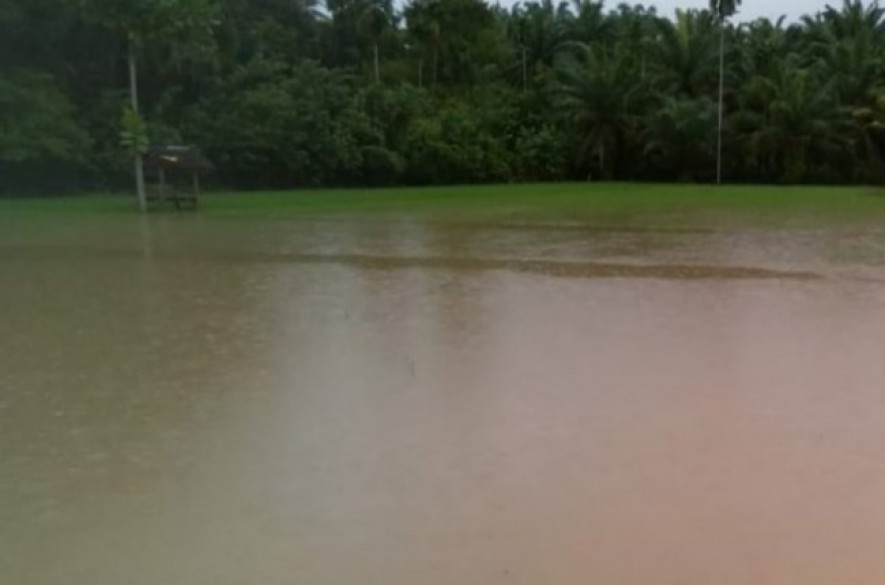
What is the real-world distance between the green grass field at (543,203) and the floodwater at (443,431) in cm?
1132

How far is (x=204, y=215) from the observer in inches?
929

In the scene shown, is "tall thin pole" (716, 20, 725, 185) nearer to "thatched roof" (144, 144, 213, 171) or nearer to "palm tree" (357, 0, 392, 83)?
"palm tree" (357, 0, 392, 83)

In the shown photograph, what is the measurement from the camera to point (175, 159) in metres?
24.3

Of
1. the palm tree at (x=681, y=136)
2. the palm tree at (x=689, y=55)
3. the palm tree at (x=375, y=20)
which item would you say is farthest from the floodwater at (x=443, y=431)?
the palm tree at (x=375, y=20)

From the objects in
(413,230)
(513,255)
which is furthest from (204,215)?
(513,255)

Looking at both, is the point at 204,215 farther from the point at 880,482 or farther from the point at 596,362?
the point at 880,482

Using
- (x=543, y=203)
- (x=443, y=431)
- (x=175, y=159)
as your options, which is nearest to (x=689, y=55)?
(x=543, y=203)

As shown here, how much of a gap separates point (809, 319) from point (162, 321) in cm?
585

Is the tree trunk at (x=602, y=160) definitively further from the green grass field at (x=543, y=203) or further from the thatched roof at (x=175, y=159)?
the thatched roof at (x=175, y=159)

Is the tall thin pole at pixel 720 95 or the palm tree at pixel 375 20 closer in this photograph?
the tall thin pole at pixel 720 95

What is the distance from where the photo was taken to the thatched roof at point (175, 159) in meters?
24.3

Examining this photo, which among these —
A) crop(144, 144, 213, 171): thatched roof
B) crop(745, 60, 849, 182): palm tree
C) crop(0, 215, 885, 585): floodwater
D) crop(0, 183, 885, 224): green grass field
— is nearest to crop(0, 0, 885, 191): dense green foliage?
crop(745, 60, 849, 182): palm tree

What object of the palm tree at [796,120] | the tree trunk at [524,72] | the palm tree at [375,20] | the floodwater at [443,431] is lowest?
the floodwater at [443,431]

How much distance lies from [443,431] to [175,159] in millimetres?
19445
